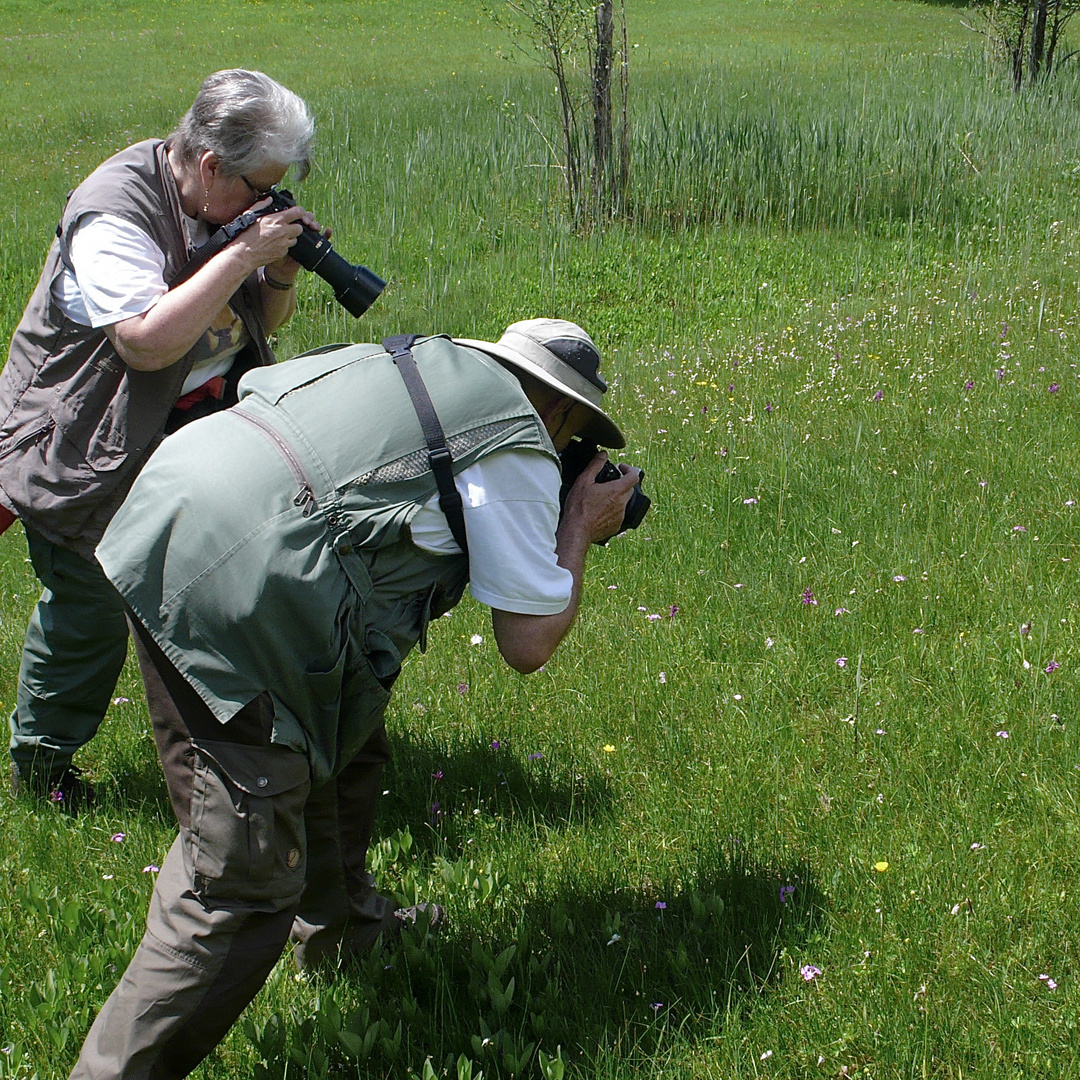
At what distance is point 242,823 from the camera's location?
208 centimetres

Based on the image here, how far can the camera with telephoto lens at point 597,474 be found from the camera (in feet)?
8.18

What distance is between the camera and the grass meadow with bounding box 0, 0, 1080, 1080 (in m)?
2.39

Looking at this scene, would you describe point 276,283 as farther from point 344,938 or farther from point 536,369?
point 344,938

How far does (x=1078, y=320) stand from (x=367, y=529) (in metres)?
5.68

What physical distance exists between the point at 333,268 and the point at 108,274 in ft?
1.84

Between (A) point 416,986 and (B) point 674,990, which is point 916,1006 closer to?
(B) point 674,990

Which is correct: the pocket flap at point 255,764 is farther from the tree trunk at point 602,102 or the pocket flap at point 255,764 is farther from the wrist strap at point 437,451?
the tree trunk at point 602,102

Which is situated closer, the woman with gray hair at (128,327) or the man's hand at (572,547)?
the man's hand at (572,547)

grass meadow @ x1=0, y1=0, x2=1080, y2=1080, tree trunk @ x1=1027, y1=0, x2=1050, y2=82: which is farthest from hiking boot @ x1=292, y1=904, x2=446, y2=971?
tree trunk @ x1=1027, y1=0, x2=1050, y2=82

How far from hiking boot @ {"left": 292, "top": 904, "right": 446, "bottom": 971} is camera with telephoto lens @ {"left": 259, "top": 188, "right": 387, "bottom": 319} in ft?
5.04

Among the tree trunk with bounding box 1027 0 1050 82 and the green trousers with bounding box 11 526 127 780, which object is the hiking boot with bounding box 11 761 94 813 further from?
the tree trunk with bounding box 1027 0 1050 82

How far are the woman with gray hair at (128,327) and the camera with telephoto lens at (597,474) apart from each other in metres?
0.93

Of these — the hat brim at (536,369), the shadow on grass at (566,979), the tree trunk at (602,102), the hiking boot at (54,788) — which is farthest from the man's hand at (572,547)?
the tree trunk at (602,102)

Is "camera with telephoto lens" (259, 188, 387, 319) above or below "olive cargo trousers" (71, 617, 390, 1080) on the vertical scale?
above
